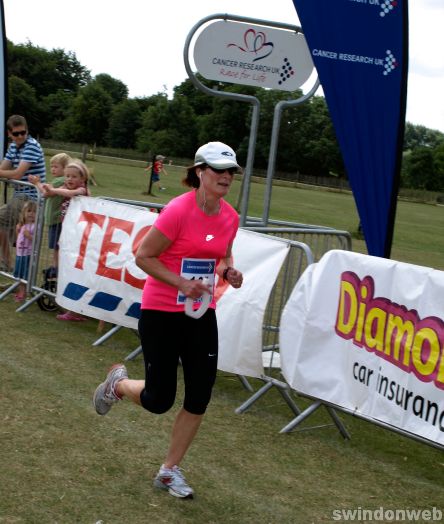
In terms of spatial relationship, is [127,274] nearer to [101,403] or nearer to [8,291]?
[8,291]

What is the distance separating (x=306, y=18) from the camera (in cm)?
745

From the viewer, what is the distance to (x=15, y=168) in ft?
34.4

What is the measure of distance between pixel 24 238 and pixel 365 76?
4340mm

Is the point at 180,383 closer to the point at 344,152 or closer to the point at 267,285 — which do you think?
the point at 267,285

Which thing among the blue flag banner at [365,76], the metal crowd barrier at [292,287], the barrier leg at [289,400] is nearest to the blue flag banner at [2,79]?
the metal crowd barrier at [292,287]

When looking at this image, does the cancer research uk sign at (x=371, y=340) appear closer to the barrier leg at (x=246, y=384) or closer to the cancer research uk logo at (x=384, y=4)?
the barrier leg at (x=246, y=384)

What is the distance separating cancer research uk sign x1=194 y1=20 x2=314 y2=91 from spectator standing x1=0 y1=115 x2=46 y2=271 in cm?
271

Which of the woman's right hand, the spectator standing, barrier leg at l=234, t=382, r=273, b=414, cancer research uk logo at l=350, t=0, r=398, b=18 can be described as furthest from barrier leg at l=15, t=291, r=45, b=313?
the woman's right hand

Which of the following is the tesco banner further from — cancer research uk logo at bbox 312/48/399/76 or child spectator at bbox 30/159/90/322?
cancer research uk logo at bbox 312/48/399/76

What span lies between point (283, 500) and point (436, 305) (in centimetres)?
153

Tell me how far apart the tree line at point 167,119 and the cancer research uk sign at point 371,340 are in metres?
83.3

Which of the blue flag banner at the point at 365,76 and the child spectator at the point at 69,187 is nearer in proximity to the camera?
the blue flag banner at the point at 365,76

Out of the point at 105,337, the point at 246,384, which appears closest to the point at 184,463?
the point at 246,384

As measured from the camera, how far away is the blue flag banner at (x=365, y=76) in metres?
7.36
